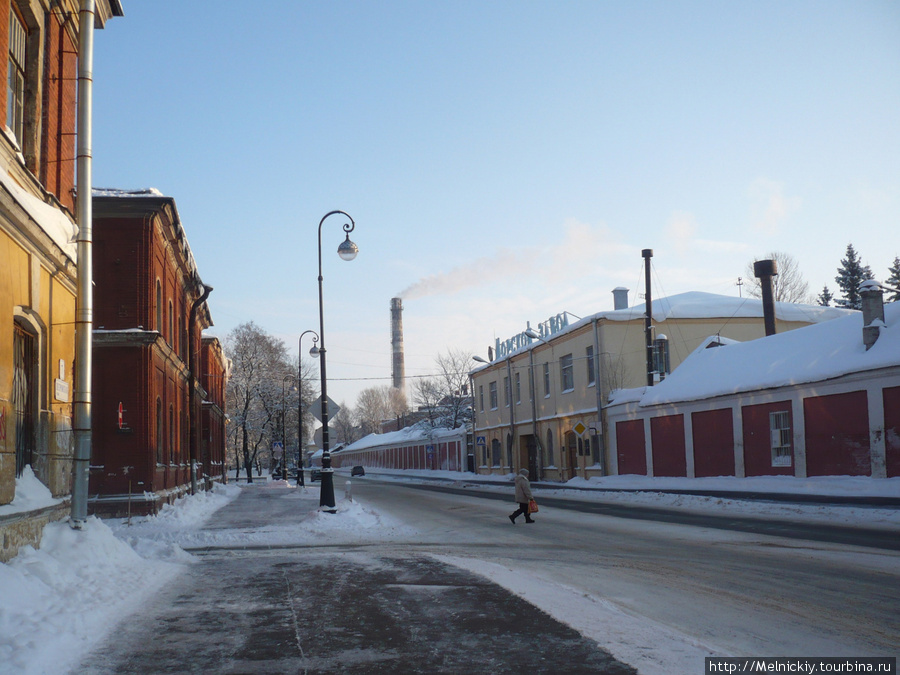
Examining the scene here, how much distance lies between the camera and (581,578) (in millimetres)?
10695

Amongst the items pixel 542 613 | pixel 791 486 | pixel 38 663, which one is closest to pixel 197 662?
pixel 38 663

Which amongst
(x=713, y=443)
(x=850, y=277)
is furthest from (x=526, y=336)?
(x=850, y=277)

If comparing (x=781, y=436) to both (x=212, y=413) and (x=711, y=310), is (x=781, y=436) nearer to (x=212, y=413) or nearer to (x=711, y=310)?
(x=711, y=310)

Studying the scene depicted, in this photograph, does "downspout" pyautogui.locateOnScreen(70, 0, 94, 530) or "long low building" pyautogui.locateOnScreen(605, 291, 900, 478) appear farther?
"long low building" pyautogui.locateOnScreen(605, 291, 900, 478)

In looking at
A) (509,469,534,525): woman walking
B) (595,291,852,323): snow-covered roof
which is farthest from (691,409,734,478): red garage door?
(509,469,534,525): woman walking

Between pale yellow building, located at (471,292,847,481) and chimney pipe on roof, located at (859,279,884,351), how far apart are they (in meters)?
13.1

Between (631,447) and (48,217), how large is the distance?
3015 cm

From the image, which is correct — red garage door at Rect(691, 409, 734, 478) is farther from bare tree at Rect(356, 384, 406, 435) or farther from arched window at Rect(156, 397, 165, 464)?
bare tree at Rect(356, 384, 406, 435)

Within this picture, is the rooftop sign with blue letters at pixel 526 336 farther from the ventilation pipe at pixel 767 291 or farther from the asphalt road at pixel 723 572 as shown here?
the asphalt road at pixel 723 572

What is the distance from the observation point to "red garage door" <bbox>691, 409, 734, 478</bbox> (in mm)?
29625

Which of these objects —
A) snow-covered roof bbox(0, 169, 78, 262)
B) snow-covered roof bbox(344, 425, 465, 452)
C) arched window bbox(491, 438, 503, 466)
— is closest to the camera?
snow-covered roof bbox(0, 169, 78, 262)

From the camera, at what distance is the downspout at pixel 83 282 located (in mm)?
10977

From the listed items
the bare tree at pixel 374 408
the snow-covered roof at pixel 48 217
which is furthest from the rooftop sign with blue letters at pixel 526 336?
the bare tree at pixel 374 408

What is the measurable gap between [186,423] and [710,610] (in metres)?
26.1
